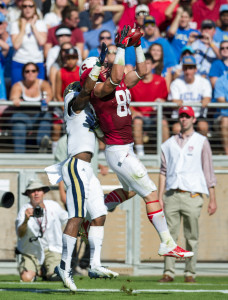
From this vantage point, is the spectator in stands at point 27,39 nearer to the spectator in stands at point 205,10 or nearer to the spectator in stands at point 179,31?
the spectator in stands at point 179,31

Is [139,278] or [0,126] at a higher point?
[0,126]

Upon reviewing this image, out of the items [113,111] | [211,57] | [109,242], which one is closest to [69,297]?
[113,111]

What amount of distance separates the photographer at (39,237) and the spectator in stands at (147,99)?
203 cm

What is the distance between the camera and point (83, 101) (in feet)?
28.5

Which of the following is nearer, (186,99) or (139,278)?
(139,278)

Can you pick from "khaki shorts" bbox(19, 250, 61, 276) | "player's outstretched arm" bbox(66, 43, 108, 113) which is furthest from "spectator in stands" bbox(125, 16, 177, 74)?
"player's outstretched arm" bbox(66, 43, 108, 113)

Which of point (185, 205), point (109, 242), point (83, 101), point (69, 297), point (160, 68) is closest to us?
point (69, 297)

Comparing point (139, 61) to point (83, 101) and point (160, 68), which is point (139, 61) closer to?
point (83, 101)

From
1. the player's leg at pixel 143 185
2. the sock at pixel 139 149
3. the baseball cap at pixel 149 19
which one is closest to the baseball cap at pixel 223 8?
the baseball cap at pixel 149 19

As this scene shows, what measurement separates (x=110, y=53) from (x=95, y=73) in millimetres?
4527

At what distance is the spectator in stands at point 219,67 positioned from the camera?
13703mm

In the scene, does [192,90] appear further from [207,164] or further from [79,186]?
[79,186]

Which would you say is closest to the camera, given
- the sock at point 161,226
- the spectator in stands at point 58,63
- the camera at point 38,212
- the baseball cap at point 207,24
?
the sock at point 161,226

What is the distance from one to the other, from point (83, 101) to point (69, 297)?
83.7 inches
